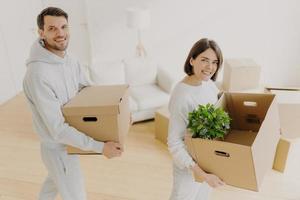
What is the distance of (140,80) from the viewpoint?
3627 millimetres

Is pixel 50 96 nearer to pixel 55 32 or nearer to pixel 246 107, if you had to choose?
pixel 55 32

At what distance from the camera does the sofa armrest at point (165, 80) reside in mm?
3418

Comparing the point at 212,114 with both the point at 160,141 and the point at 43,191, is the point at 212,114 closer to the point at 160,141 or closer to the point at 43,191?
the point at 43,191

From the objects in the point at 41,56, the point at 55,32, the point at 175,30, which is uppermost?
the point at 55,32

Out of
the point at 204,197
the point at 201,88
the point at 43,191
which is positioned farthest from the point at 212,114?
the point at 43,191

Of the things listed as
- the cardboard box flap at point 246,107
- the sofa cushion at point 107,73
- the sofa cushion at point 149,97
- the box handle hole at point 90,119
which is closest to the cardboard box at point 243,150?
the cardboard box flap at point 246,107

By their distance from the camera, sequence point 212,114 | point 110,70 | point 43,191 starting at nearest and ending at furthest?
point 212,114
point 43,191
point 110,70

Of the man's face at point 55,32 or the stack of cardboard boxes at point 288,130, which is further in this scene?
the stack of cardboard boxes at point 288,130

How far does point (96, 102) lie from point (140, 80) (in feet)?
6.99

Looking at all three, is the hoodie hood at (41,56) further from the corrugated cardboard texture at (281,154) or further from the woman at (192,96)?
the corrugated cardboard texture at (281,154)

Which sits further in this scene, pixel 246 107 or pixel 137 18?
pixel 137 18

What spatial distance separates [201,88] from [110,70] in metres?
2.06

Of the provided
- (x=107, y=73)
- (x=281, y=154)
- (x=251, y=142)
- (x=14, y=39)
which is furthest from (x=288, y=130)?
(x=14, y=39)

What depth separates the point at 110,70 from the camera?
11.2 ft
